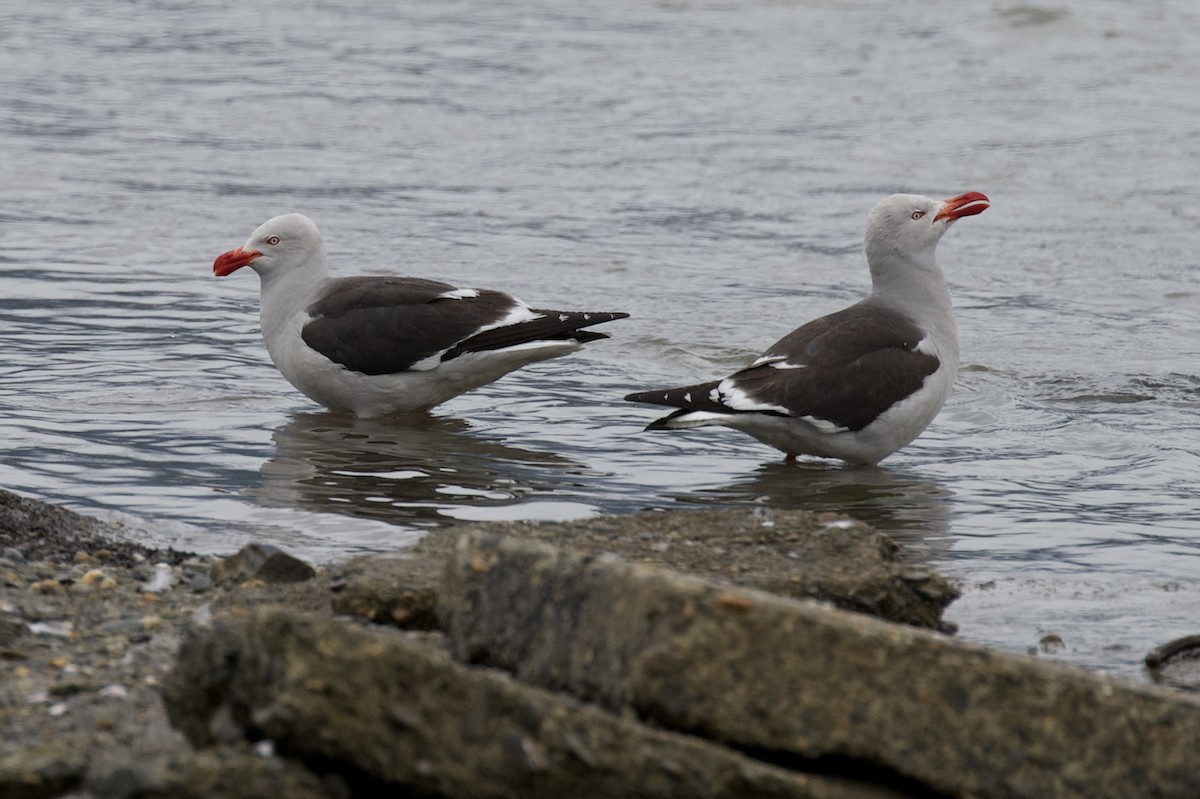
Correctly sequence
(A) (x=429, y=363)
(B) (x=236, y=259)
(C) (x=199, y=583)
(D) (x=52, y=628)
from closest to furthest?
(D) (x=52, y=628) → (C) (x=199, y=583) → (A) (x=429, y=363) → (B) (x=236, y=259)

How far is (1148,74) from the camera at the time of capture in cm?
2081

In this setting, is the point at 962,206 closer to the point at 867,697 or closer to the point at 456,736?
the point at 867,697

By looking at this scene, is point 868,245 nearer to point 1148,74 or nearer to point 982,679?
point 982,679

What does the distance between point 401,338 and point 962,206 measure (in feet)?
9.59

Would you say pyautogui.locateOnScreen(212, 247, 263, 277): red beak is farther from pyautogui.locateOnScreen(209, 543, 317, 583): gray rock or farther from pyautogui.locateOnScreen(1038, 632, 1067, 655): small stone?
pyautogui.locateOnScreen(1038, 632, 1067, 655): small stone

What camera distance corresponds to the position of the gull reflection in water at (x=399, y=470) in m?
7.13

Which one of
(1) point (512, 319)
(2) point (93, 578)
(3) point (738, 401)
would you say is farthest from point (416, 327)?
(2) point (93, 578)

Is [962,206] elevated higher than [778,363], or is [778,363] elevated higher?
[962,206]

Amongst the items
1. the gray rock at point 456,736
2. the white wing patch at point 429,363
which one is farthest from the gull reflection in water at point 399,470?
the gray rock at point 456,736

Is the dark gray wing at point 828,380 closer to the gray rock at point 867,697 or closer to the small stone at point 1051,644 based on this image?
the small stone at point 1051,644

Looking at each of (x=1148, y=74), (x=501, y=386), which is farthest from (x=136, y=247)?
(x=1148, y=74)

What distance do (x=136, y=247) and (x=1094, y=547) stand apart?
851 centimetres

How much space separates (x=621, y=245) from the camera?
1366cm

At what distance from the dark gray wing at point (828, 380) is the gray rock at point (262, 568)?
254 cm
